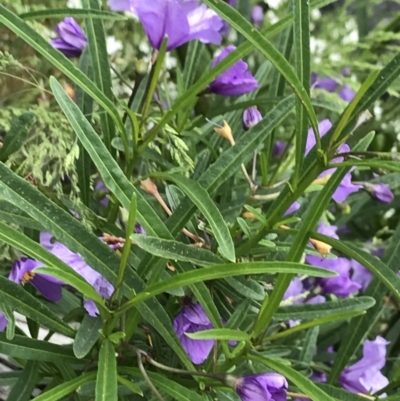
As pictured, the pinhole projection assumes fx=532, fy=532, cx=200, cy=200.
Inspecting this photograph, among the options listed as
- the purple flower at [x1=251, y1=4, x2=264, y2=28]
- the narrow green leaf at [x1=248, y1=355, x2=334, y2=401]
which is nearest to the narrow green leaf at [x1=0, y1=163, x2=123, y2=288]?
the narrow green leaf at [x1=248, y1=355, x2=334, y2=401]

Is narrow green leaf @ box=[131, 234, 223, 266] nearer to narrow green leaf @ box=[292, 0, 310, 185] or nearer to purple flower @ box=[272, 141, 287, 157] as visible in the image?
narrow green leaf @ box=[292, 0, 310, 185]

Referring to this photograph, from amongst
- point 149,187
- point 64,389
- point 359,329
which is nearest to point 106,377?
point 64,389

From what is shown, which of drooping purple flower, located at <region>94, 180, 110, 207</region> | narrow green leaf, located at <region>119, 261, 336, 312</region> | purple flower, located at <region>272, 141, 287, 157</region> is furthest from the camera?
purple flower, located at <region>272, 141, 287, 157</region>

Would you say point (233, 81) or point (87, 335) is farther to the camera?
point (233, 81)

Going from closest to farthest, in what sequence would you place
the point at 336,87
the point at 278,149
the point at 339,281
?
the point at 339,281 < the point at 278,149 < the point at 336,87

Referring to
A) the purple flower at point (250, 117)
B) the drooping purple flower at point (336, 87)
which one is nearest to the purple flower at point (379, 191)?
the purple flower at point (250, 117)

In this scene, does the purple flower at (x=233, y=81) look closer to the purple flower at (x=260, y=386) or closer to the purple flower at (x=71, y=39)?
the purple flower at (x=71, y=39)

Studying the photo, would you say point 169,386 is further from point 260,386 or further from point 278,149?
point 278,149

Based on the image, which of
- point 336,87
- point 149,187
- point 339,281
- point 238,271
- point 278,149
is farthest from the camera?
point 336,87
